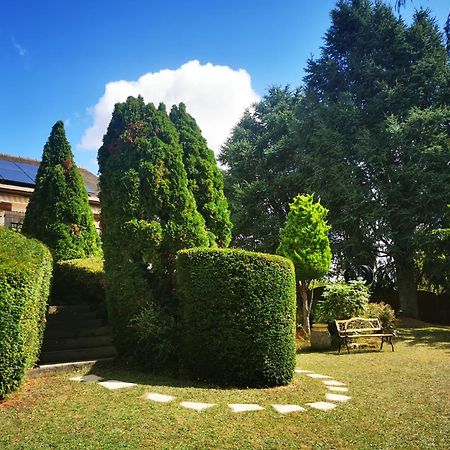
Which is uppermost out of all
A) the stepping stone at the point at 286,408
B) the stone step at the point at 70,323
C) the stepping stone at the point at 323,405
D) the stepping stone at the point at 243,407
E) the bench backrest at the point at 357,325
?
the stone step at the point at 70,323

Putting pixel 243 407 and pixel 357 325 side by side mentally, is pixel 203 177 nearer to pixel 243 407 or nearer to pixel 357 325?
pixel 243 407

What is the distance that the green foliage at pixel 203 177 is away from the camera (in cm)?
945

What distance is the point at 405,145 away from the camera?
17.8 meters

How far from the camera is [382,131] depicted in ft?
61.0

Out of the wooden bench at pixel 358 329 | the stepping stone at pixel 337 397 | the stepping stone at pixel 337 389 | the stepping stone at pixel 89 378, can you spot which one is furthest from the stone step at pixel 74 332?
the wooden bench at pixel 358 329

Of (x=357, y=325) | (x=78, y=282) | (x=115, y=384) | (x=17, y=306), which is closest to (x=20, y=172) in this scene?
(x=78, y=282)

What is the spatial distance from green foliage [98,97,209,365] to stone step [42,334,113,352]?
0.87 meters

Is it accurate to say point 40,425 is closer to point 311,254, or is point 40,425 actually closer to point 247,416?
point 247,416

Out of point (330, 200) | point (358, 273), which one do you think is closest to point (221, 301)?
point (330, 200)

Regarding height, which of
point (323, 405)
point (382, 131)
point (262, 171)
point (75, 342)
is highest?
point (262, 171)

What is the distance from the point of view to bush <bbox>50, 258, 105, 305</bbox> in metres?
10.2

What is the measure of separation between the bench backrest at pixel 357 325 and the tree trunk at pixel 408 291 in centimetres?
791

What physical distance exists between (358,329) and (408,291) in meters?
9.27

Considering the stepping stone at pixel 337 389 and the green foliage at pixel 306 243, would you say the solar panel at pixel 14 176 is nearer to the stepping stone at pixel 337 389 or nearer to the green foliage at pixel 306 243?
the green foliage at pixel 306 243
